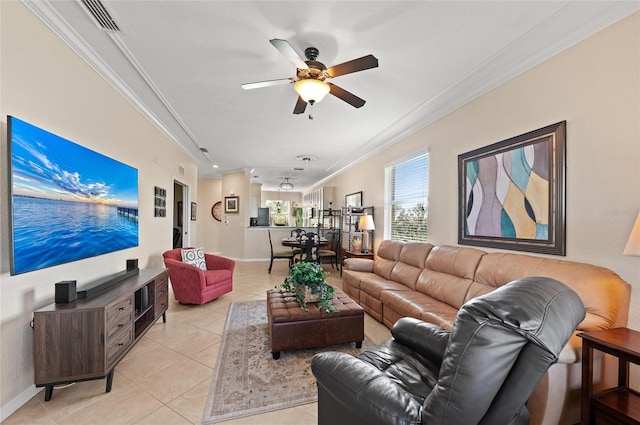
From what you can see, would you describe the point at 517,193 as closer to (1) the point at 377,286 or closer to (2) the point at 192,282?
(1) the point at 377,286

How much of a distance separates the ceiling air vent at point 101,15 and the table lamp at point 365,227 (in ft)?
13.9

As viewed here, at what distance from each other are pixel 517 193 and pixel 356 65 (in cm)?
183

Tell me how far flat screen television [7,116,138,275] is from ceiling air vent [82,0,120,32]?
0.90 m

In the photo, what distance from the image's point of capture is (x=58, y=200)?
2.03 metres

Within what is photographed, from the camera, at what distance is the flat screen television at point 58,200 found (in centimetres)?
171

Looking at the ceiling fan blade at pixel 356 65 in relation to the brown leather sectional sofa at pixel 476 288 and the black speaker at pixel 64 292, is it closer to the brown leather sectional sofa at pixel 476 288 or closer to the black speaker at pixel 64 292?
the brown leather sectional sofa at pixel 476 288

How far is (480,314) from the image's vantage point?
0.88m

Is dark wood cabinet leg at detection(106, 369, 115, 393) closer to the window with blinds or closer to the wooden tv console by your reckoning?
the wooden tv console

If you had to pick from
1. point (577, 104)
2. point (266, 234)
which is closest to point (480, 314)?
point (577, 104)

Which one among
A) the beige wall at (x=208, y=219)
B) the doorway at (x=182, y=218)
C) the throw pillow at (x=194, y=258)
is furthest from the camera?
the beige wall at (x=208, y=219)

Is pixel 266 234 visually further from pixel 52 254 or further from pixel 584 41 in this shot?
pixel 584 41

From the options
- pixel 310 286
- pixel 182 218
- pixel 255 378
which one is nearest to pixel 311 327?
pixel 310 286

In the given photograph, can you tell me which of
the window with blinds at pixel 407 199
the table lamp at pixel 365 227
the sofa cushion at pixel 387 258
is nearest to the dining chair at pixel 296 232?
the table lamp at pixel 365 227

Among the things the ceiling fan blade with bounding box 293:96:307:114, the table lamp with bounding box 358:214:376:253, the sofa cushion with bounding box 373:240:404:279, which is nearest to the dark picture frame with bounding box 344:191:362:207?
the table lamp with bounding box 358:214:376:253
